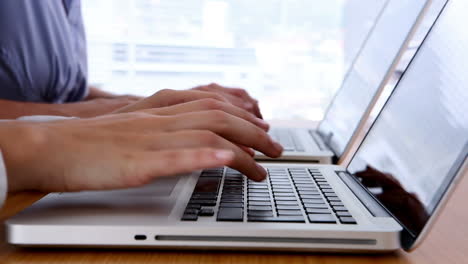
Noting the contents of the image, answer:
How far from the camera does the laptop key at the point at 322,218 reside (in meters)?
0.42

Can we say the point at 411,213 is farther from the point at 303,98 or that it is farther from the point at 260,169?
the point at 303,98

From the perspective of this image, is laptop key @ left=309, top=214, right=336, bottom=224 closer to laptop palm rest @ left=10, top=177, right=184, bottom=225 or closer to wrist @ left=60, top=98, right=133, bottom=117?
laptop palm rest @ left=10, top=177, right=184, bottom=225

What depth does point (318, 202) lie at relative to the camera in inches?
19.1

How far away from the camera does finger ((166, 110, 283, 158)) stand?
1.73ft

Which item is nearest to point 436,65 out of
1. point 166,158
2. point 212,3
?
point 166,158

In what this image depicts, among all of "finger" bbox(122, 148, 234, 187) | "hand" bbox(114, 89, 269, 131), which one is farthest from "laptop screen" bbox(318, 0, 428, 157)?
"finger" bbox(122, 148, 234, 187)

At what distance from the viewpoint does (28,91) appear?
1.19 meters

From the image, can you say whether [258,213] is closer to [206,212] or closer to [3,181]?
[206,212]

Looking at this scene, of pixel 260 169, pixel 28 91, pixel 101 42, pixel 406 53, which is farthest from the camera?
pixel 101 42

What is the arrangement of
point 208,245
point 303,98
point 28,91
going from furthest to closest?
point 303,98 < point 28,91 < point 208,245

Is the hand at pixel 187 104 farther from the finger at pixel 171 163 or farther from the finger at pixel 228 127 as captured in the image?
the finger at pixel 171 163

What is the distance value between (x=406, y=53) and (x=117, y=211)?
0.63 metres

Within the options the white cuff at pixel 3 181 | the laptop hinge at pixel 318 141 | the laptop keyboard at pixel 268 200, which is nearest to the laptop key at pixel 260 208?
the laptop keyboard at pixel 268 200

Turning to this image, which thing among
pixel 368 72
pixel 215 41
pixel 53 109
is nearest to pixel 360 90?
pixel 368 72
